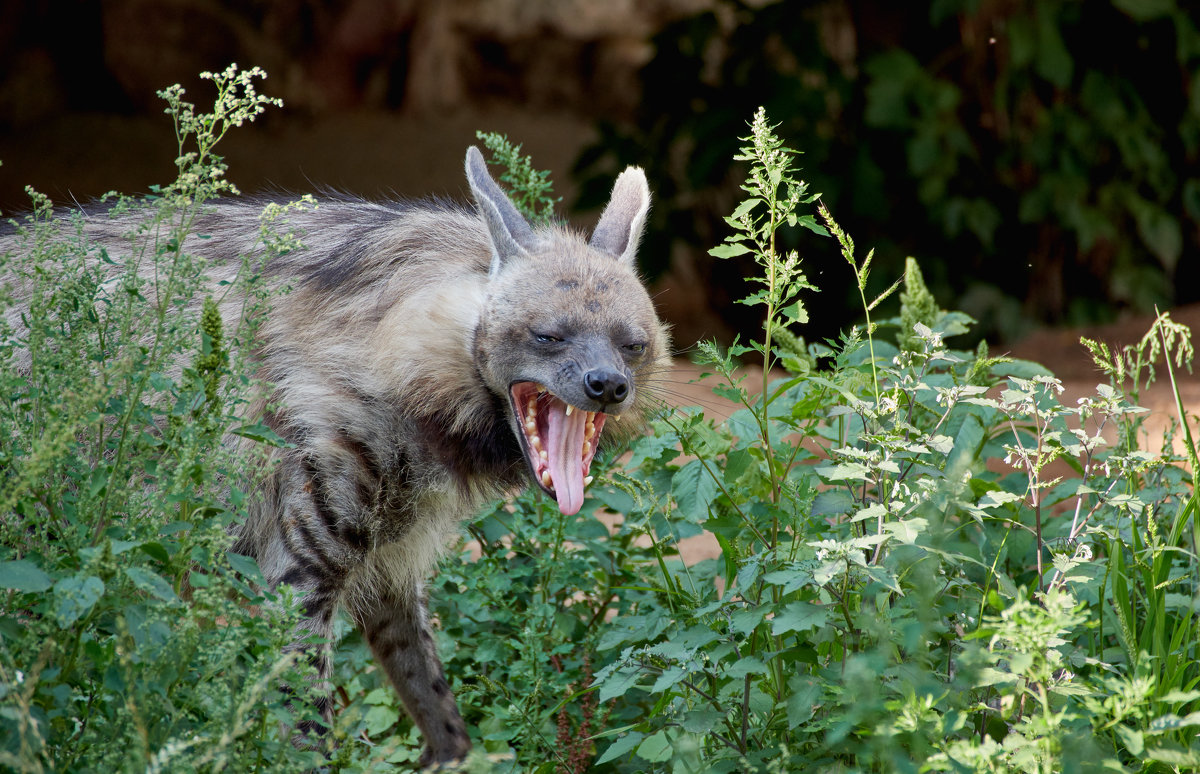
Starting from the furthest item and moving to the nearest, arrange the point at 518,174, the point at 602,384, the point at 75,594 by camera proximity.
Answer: the point at 518,174 → the point at 602,384 → the point at 75,594

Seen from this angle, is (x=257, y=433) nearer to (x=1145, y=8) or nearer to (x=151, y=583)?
(x=151, y=583)

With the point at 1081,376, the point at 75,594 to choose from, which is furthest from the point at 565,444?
the point at 1081,376

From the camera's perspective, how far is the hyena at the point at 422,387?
2660 mm

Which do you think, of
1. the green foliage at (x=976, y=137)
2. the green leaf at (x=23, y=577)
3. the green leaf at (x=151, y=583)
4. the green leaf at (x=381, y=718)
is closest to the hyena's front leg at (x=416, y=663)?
the green leaf at (x=381, y=718)

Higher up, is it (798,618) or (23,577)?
(23,577)

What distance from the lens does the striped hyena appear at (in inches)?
105

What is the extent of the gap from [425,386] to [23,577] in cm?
128

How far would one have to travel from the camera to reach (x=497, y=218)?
2.78m

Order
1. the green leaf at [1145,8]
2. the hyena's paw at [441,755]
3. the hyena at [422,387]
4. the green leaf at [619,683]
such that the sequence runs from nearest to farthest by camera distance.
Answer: the green leaf at [619,683], the hyena at [422,387], the hyena's paw at [441,755], the green leaf at [1145,8]

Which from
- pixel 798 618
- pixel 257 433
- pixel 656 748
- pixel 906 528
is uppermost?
pixel 257 433

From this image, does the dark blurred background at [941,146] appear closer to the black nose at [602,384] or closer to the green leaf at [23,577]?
the black nose at [602,384]

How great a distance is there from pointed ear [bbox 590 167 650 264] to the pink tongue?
442 mm

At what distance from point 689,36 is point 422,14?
3.00 metres

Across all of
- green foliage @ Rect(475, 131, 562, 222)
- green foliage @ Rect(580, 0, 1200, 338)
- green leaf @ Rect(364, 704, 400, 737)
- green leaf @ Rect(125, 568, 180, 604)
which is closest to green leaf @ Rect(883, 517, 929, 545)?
green leaf @ Rect(125, 568, 180, 604)
